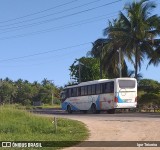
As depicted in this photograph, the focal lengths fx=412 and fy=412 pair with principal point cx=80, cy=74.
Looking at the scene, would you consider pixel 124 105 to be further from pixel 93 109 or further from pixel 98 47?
pixel 98 47

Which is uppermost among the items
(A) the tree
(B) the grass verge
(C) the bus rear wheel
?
(A) the tree

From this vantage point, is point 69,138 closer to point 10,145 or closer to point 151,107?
point 10,145

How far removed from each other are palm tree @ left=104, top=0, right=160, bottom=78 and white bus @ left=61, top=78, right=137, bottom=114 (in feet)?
27.1

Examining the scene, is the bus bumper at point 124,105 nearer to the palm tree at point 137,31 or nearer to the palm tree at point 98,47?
the palm tree at point 137,31

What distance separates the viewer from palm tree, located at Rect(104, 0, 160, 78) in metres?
44.4

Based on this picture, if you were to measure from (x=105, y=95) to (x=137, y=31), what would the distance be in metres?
11.3

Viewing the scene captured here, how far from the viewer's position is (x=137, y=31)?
44281mm

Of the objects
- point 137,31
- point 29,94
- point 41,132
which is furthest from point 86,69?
point 41,132

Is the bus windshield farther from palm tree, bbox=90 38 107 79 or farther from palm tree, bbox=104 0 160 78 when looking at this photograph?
palm tree, bbox=90 38 107 79

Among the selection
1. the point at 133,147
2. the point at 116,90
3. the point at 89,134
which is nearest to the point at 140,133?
the point at 89,134

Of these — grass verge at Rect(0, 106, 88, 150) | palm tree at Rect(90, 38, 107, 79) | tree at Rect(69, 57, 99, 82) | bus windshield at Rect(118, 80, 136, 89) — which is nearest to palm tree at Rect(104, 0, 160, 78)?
palm tree at Rect(90, 38, 107, 79)

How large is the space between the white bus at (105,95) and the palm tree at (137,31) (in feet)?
27.1

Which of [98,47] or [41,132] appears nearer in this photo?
[41,132]

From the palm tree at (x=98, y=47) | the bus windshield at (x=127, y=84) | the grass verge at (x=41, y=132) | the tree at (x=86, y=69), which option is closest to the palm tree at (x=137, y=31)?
the palm tree at (x=98, y=47)
